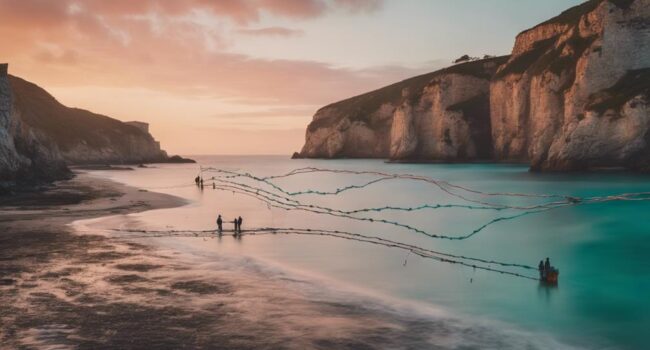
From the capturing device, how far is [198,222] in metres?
40.6

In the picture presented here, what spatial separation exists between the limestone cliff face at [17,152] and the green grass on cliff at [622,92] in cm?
7860

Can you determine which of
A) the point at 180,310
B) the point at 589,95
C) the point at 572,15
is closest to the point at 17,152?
the point at 180,310

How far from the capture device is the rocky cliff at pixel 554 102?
75.8 metres

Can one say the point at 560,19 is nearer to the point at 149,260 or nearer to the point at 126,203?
the point at 126,203

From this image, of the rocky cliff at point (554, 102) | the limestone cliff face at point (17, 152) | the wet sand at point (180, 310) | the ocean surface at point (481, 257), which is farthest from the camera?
the rocky cliff at point (554, 102)

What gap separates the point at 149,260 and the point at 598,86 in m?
83.9

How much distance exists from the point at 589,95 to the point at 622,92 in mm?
7062

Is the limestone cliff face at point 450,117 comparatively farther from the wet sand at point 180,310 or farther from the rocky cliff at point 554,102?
the wet sand at point 180,310

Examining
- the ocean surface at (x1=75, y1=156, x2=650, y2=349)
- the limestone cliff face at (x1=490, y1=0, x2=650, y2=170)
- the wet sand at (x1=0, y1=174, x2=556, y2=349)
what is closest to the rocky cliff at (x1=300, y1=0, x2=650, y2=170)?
the limestone cliff face at (x1=490, y1=0, x2=650, y2=170)

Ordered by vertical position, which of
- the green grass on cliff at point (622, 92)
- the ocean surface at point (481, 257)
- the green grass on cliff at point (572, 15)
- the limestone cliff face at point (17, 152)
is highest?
the green grass on cliff at point (572, 15)

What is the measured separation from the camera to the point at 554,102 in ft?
331

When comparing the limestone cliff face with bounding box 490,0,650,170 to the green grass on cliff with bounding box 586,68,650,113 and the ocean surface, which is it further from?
the ocean surface

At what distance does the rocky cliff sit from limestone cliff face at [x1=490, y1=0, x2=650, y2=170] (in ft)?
0.49

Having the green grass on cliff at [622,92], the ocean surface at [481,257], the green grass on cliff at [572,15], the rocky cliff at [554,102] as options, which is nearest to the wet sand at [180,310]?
the ocean surface at [481,257]
